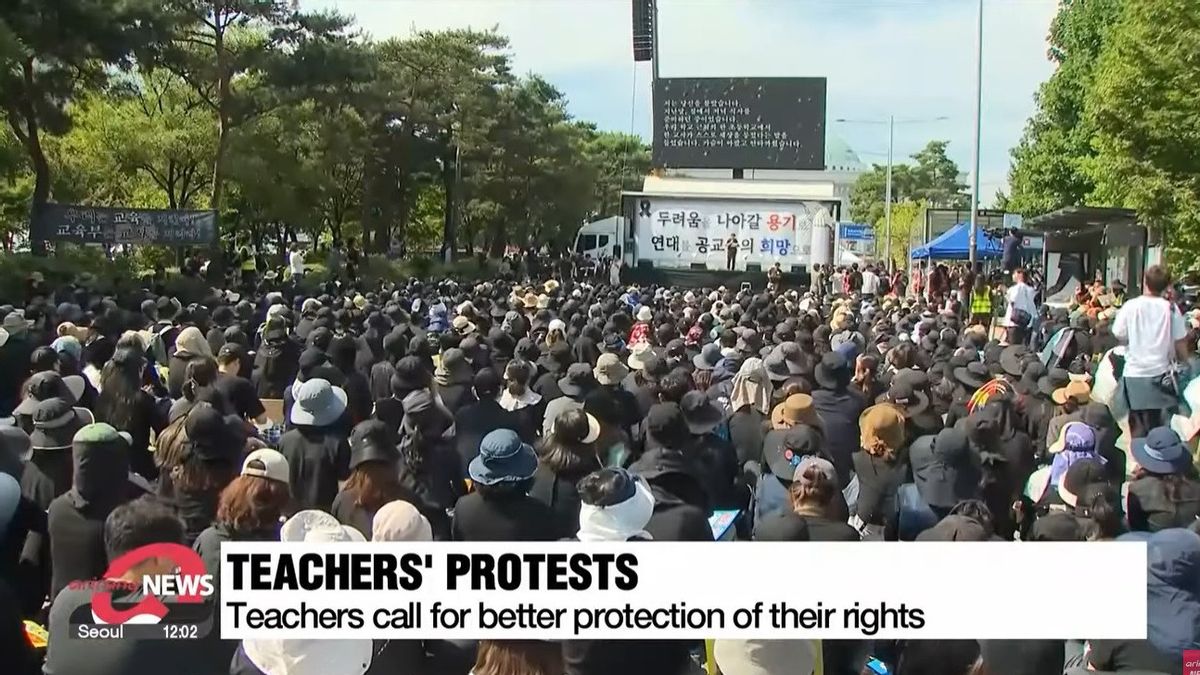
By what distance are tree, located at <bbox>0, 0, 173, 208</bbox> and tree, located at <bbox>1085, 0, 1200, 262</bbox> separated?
57.8 feet

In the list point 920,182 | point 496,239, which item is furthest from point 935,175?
point 496,239

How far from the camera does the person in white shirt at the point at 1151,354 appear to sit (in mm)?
8328

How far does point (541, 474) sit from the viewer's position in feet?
17.5

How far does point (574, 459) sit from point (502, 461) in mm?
809

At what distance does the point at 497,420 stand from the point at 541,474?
4.65 ft

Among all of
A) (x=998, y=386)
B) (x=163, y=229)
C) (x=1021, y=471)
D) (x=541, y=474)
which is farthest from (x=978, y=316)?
(x=163, y=229)

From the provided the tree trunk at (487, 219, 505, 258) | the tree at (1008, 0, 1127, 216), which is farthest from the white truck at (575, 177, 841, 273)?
the tree trunk at (487, 219, 505, 258)

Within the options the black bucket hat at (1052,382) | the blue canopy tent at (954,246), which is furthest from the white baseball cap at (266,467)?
the blue canopy tent at (954,246)

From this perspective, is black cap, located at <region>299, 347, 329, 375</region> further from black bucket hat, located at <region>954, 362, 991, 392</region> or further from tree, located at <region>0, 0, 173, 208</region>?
tree, located at <region>0, 0, 173, 208</region>

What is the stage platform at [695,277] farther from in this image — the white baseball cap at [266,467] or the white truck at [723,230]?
the white baseball cap at [266,467]

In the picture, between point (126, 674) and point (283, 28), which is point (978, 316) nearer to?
point (126, 674)

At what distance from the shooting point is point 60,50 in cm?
2141

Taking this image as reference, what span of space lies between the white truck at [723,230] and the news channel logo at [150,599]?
24626 millimetres

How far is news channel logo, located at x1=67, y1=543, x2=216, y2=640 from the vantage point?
3.70 metres
